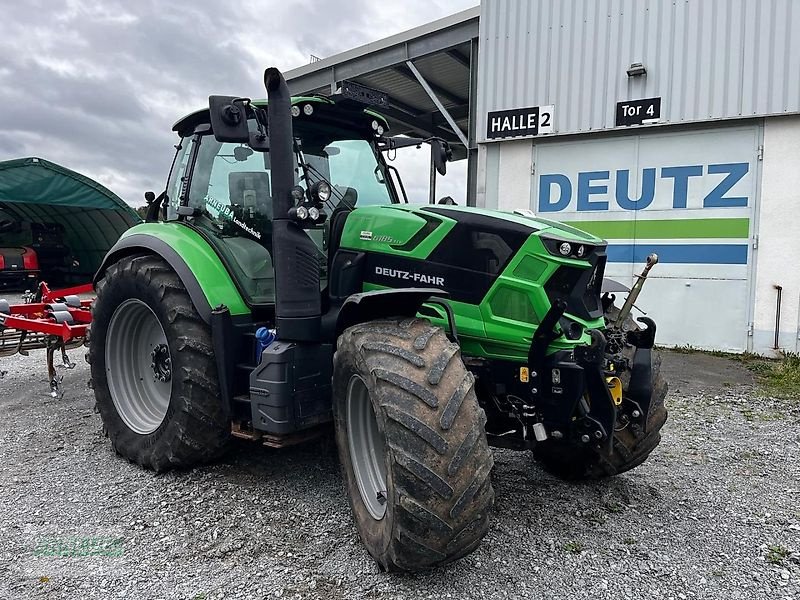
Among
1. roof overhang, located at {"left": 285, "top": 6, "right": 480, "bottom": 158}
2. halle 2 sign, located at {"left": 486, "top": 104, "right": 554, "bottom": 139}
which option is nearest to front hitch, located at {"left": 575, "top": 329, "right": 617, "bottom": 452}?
halle 2 sign, located at {"left": 486, "top": 104, "right": 554, "bottom": 139}

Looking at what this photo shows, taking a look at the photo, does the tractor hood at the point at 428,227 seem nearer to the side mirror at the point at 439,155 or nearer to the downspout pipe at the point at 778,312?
the side mirror at the point at 439,155

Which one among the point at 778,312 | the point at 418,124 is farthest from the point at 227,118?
the point at 418,124

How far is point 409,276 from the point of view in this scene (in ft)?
11.3

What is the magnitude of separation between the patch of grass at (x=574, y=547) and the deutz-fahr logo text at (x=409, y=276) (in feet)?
4.74

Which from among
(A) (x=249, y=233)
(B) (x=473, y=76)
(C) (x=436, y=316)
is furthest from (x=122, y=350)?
(B) (x=473, y=76)

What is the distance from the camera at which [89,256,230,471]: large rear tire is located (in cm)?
377

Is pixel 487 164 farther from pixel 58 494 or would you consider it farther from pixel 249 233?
pixel 58 494

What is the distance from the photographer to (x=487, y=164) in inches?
408

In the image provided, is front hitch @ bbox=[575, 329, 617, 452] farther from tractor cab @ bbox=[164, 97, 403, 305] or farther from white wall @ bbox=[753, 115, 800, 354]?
white wall @ bbox=[753, 115, 800, 354]

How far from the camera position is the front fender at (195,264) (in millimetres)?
3746

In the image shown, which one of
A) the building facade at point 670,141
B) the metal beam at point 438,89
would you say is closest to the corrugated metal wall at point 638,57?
the building facade at point 670,141

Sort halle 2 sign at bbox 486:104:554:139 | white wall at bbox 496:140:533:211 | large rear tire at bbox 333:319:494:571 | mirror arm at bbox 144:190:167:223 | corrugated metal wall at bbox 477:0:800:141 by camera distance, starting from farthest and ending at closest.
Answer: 1. white wall at bbox 496:140:533:211
2. halle 2 sign at bbox 486:104:554:139
3. corrugated metal wall at bbox 477:0:800:141
4. mirror arm at bbox 144:190:167:223
5. large rear tire at bbox 333:319:494:571

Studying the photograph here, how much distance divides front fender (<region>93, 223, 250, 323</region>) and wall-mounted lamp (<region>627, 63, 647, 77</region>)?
7.11m

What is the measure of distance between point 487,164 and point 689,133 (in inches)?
119
